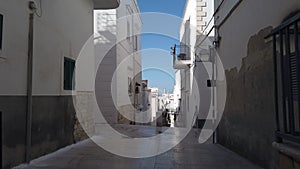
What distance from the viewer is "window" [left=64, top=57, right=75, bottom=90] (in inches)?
298

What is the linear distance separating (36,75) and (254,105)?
4.43 m

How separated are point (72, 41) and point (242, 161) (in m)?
5.28

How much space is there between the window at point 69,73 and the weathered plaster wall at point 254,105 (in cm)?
433

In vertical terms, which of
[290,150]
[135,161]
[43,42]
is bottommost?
[135,161]

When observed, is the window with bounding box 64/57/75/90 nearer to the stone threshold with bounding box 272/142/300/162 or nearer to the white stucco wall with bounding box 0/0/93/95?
the white stucco wall with bounding box 0/0/93/95

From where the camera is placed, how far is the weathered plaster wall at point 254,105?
5121 millimetres

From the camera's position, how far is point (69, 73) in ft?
25.7

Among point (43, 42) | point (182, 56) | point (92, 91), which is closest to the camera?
point (43, 42)

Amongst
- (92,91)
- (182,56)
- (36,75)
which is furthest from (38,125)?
(182,56)

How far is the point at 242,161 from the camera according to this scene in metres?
6.11

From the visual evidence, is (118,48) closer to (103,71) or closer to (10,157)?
(103,71)

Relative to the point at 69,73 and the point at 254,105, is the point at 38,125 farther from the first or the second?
the point at 254,105

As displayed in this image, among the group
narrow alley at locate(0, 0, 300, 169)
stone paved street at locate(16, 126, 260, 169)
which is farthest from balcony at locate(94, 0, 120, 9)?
stone paved street at locate(16, 126, 260, 169)

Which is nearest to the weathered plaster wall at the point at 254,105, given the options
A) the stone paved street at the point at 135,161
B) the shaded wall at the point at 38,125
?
the stone paved street at the point at 135,161
